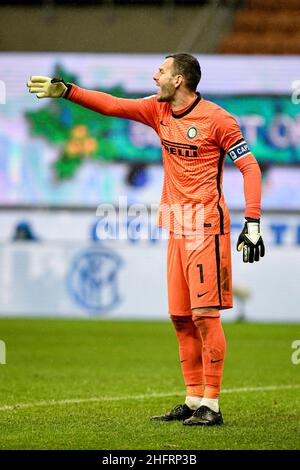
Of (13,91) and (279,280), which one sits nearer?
(279,280)

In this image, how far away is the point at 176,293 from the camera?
264 inches

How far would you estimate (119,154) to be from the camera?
19016 mm

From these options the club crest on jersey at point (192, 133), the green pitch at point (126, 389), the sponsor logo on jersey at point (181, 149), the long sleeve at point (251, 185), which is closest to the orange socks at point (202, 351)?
the green pitch at point (126, 389)

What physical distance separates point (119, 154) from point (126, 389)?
10.7m

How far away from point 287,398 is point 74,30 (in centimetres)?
1362

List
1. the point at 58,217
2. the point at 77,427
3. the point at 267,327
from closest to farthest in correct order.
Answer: the point at 77,427, the point at 267,327, the point at 58,217

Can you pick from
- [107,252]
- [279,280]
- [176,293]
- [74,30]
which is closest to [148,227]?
[107,252]

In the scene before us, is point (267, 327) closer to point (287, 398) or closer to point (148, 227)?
point (148, 227)

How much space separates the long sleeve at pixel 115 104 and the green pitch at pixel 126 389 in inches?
76.0

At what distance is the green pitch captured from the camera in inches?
231

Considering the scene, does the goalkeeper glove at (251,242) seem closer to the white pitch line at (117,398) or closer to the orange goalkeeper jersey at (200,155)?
the orange goalkeeper jersey at (200,155)

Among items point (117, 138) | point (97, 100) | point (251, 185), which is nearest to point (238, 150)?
point (251, 185)

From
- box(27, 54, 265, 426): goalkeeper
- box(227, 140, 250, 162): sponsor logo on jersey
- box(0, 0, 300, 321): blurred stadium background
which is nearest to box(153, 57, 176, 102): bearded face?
box(27, 54, 265, 426): goalkeeper

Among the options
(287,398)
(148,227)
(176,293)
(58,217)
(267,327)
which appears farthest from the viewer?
(58,217)
